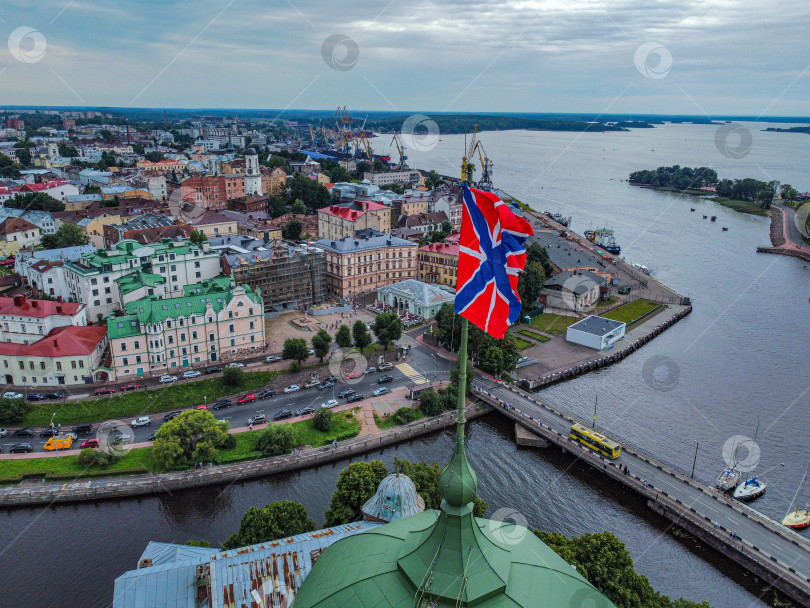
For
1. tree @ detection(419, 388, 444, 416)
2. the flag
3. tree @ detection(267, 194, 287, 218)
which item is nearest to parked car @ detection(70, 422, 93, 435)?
tree @ detection(419, 388, 444, 416)

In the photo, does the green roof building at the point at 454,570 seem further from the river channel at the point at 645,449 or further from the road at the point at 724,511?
the road at the point at 724,511

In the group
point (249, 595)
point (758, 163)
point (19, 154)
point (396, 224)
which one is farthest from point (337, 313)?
point (758, 163)

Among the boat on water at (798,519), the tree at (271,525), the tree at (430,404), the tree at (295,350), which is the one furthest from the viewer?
the tree at (295,350)

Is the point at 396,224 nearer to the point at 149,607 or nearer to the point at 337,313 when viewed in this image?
the point at 337,313

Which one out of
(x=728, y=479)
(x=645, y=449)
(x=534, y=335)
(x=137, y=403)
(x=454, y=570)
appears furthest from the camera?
(x=534, y=335)

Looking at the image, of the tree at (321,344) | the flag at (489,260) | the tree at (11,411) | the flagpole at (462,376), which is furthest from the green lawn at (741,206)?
the flagpole at (462,376)

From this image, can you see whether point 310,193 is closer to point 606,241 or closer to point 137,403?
point 606,241

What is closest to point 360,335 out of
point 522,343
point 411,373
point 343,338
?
point 343,338
